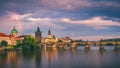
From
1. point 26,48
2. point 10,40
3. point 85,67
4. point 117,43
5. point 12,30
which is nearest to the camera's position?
point 85,67

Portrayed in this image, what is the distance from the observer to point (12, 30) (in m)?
165

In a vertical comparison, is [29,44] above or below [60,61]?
above

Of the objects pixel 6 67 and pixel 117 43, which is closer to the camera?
pixel 6 67

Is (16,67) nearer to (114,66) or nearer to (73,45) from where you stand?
(114,66)

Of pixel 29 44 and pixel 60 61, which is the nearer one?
pixel 60 61

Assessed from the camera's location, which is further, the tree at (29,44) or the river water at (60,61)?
the tree at (29,44)

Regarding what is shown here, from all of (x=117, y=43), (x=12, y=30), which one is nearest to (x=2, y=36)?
(x=12, y=30)

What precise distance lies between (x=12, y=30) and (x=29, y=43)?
65.0m

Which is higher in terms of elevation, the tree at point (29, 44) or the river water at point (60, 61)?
the tree at point (29, 44)

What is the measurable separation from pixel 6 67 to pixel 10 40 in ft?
308

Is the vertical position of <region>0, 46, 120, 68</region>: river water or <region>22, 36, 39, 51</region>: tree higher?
<region>22, 36, 39, 51</region>: tree

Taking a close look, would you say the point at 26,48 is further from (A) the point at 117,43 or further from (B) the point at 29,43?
(A) the point at 117,43

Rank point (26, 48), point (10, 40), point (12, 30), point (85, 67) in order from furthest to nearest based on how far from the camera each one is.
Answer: point (12, 30)
point (10, 40)
point (26, 48)
point (85, 67)

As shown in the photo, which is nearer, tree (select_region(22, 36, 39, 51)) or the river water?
the river water
